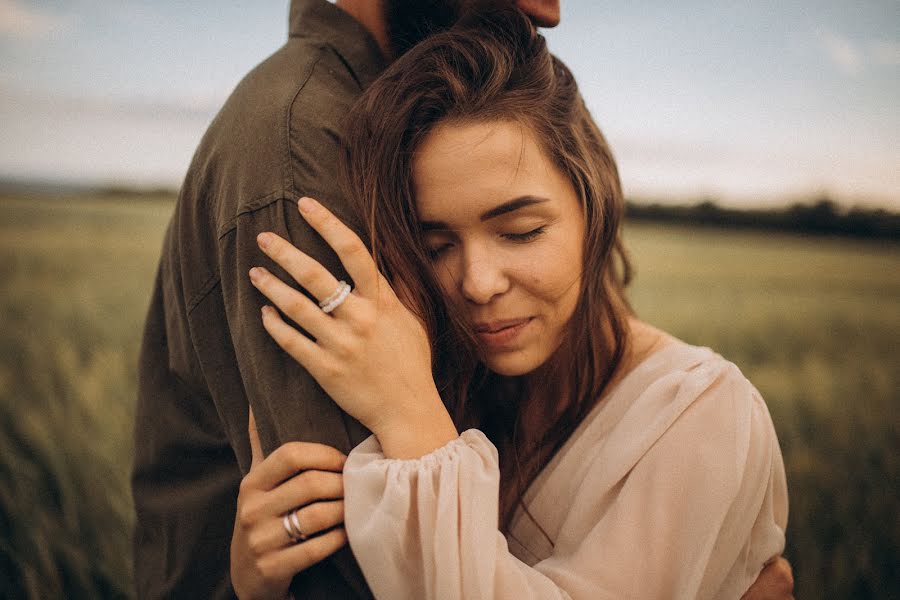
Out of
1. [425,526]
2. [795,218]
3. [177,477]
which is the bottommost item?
[795,218]

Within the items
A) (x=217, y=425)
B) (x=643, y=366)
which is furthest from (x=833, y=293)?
(x=217, y=425)

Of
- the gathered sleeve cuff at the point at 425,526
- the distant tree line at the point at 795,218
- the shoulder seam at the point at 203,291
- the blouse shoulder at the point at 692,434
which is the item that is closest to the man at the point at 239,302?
the shoulder seam at the point at 203,291

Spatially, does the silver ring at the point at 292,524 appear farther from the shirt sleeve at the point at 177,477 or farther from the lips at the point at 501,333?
the lips at the point at 501,333

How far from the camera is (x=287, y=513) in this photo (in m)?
1.29

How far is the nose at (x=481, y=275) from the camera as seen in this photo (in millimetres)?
1522

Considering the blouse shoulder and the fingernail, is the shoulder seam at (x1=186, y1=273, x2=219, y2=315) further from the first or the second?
the blouse shoulder

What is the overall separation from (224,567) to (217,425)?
0.37m

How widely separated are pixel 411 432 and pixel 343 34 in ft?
3.16

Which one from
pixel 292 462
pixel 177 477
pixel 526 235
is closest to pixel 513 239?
pixel 526 235

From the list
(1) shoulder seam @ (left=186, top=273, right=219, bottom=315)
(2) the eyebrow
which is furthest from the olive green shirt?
(2) the eyebrow

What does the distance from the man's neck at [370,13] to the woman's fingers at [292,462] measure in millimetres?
1010

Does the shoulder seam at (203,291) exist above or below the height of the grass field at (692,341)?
above

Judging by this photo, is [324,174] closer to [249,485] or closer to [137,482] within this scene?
[249,485]

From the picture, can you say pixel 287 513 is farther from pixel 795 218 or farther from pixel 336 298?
pixel 795 218
